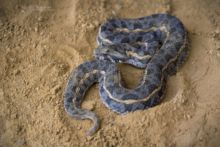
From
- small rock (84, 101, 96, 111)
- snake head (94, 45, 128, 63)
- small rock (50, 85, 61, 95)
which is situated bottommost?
small rock (84, 101, 96, 111)

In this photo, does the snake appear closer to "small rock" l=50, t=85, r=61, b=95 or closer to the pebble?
"small rock" l=50, t=85, r=61, b=95

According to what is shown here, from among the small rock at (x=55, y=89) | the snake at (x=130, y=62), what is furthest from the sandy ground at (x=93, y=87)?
the snake at (x=130, y=62)

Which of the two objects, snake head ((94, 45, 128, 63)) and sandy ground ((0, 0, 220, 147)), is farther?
snake head ((94, 45, 128, 63))

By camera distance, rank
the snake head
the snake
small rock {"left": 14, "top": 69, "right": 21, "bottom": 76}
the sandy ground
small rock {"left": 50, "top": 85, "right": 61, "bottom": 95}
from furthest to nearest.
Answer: the snake head, small rock {"left": 14, "top": 69, "right": 21, "bottom": 76}, small rock {"left": 50, "top": 85, "right": 61, "bottom": 95}, the snake, the sandy ground

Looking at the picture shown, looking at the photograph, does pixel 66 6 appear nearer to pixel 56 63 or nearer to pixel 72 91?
pixel 56 63

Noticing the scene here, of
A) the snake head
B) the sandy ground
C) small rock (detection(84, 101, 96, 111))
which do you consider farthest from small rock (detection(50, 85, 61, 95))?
the snake head

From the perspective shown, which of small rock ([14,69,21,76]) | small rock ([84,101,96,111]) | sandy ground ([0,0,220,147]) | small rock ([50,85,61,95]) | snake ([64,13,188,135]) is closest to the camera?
sandy ground ([0,0,220,147])

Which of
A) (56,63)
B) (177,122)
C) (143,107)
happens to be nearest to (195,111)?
(177,122)

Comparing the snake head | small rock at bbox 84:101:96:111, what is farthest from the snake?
small rock at bbox 84:101:96:111

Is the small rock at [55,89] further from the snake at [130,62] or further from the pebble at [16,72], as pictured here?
the pebble at [16,72]

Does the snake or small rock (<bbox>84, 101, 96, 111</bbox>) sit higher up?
the snake
